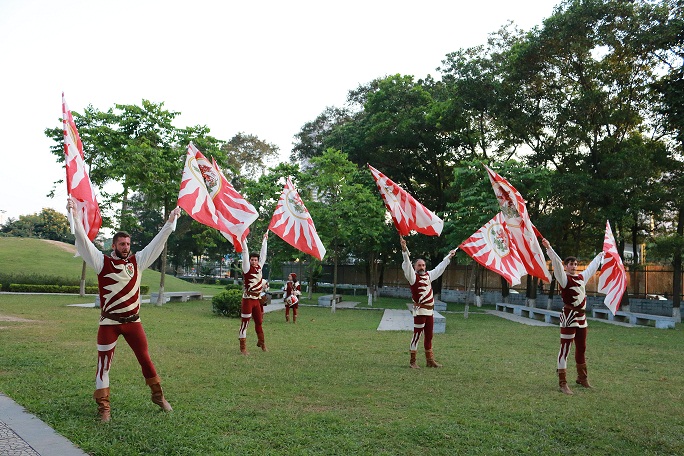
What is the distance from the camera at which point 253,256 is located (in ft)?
46.4

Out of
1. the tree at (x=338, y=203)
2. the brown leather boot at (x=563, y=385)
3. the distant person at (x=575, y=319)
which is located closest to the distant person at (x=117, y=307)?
the brown leather boot at (x=563, y=385)

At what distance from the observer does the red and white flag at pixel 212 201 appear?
10.0 m

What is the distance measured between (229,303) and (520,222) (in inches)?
586

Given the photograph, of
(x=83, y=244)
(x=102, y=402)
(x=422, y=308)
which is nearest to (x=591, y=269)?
(x=422, y=308)

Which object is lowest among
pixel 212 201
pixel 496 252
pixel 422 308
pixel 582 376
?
pixel 582 376

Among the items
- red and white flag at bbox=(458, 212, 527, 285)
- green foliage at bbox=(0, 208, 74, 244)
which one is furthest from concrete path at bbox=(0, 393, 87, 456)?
green foliage at bbox=(0, 208, 74, 244)

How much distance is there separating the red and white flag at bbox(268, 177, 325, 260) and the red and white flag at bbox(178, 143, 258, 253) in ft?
6.56

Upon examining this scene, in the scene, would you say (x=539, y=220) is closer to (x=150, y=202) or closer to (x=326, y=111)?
(x=150, y=202)

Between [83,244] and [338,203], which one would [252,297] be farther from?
[338,203]

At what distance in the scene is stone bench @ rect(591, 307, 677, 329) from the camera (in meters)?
23.6

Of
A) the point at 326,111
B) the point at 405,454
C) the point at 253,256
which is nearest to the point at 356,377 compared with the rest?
the point at 405,454

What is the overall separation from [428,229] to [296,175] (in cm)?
1989

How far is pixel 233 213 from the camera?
11586 millimetres

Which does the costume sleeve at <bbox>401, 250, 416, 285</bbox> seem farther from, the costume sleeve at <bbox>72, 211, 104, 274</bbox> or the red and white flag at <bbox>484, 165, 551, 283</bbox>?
the costume sleeve at <bbox>72, 211, 104, 274</bbox>
